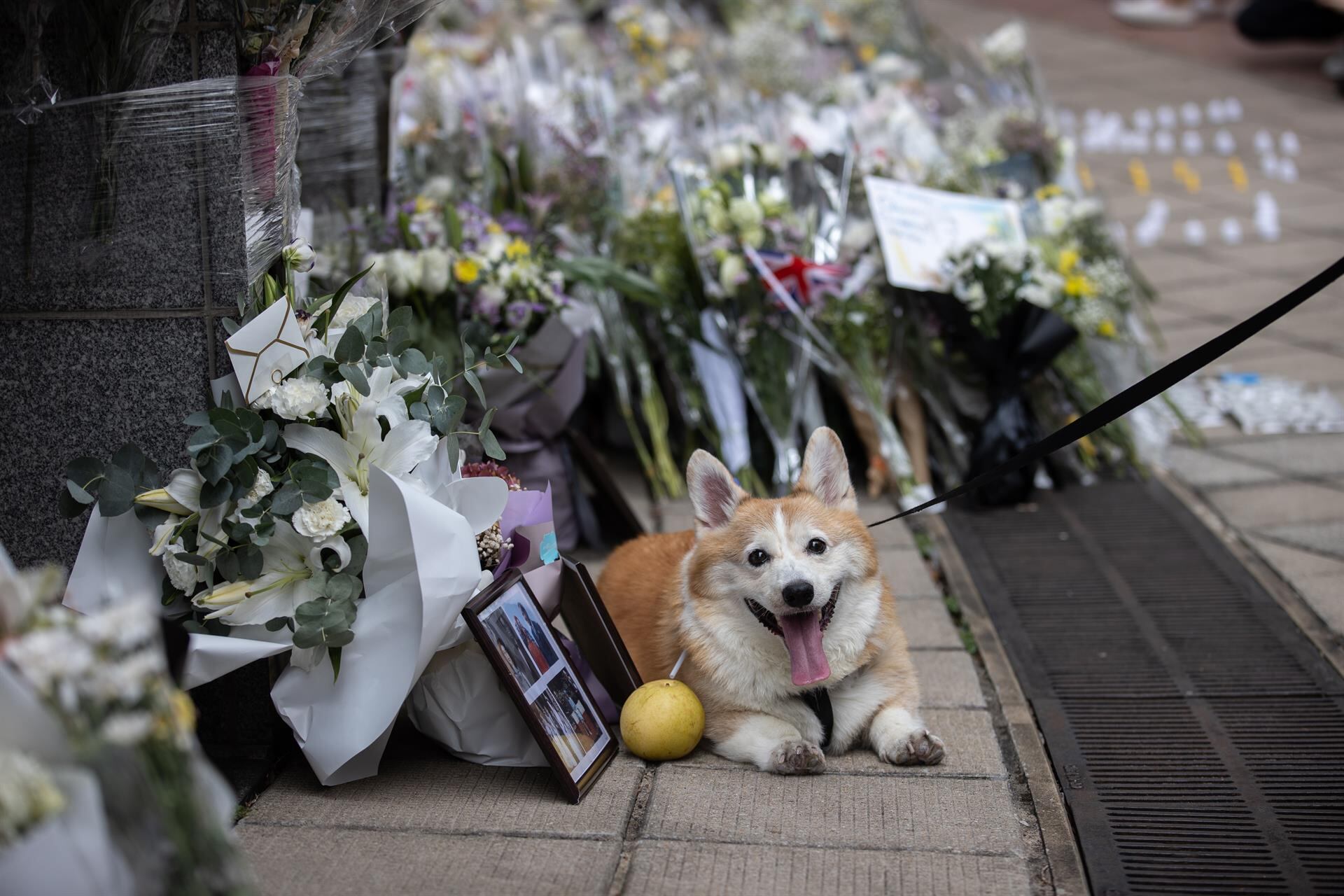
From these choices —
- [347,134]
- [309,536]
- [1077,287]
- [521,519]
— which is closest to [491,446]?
[521,519]

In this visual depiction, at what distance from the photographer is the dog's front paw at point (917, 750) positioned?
2602mm

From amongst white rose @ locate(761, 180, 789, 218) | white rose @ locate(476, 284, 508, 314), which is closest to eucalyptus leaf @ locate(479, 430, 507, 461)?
white rose @ locate(476, 284, 508, 314)

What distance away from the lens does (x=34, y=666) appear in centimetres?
131

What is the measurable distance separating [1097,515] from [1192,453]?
3.05 feet

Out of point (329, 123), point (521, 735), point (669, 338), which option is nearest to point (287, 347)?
point (521, 735)

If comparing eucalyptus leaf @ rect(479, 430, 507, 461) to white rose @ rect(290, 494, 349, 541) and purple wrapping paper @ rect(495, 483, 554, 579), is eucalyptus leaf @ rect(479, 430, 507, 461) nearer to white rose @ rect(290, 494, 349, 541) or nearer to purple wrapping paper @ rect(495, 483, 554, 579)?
purple wrapping paper @ rect(495, 483, 554, 579)

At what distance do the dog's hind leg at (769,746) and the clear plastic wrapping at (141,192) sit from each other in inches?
59.7

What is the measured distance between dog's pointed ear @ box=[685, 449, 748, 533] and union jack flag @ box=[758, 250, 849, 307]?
1.91 metres

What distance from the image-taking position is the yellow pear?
8.62 ft

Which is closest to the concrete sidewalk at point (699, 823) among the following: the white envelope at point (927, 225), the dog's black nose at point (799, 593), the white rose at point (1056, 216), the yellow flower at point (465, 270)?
the dog's black nose at point (799, 593)

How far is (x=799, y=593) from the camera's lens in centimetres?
245

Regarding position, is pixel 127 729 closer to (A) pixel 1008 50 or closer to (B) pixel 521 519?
(B) pixel 521 519

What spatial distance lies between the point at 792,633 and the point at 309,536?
1.07 meters

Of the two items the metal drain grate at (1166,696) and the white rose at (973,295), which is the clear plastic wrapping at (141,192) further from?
the white rose at (973,295)
